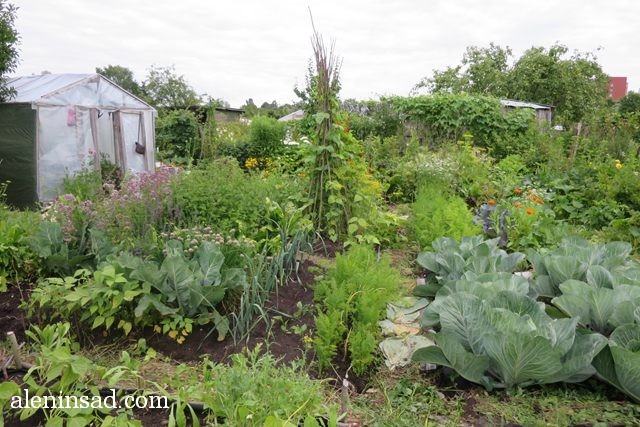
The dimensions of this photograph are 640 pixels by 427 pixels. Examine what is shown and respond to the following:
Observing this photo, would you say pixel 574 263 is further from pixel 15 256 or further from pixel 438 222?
pixel 15 256

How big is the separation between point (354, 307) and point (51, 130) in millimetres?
8334

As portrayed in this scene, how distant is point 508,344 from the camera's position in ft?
7.75

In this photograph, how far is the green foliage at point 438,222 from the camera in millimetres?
4680

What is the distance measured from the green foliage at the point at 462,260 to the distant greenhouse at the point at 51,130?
7.24 m

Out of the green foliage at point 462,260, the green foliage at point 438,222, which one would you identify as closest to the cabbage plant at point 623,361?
the green foliage at point 462,260

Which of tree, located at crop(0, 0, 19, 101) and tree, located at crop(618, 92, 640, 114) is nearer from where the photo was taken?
tree, located at crop(0, 0, 19, 101)

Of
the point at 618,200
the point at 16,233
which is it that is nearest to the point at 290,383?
the point at 16,233

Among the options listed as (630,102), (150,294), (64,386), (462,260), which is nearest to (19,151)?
(150,294)

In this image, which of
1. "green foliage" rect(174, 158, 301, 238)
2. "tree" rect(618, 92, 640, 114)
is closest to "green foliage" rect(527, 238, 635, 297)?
"green foliage" rect(174, 158, 301, 238)

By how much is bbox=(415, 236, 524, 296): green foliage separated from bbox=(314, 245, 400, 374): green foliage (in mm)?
318

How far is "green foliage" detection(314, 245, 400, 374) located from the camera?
2744 mm

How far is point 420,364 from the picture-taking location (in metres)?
2.85

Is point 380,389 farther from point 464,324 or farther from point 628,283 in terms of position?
point 628,283

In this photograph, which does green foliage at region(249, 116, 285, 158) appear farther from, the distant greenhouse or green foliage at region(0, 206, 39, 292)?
green foliage at region(0, 206, 39, 292)
